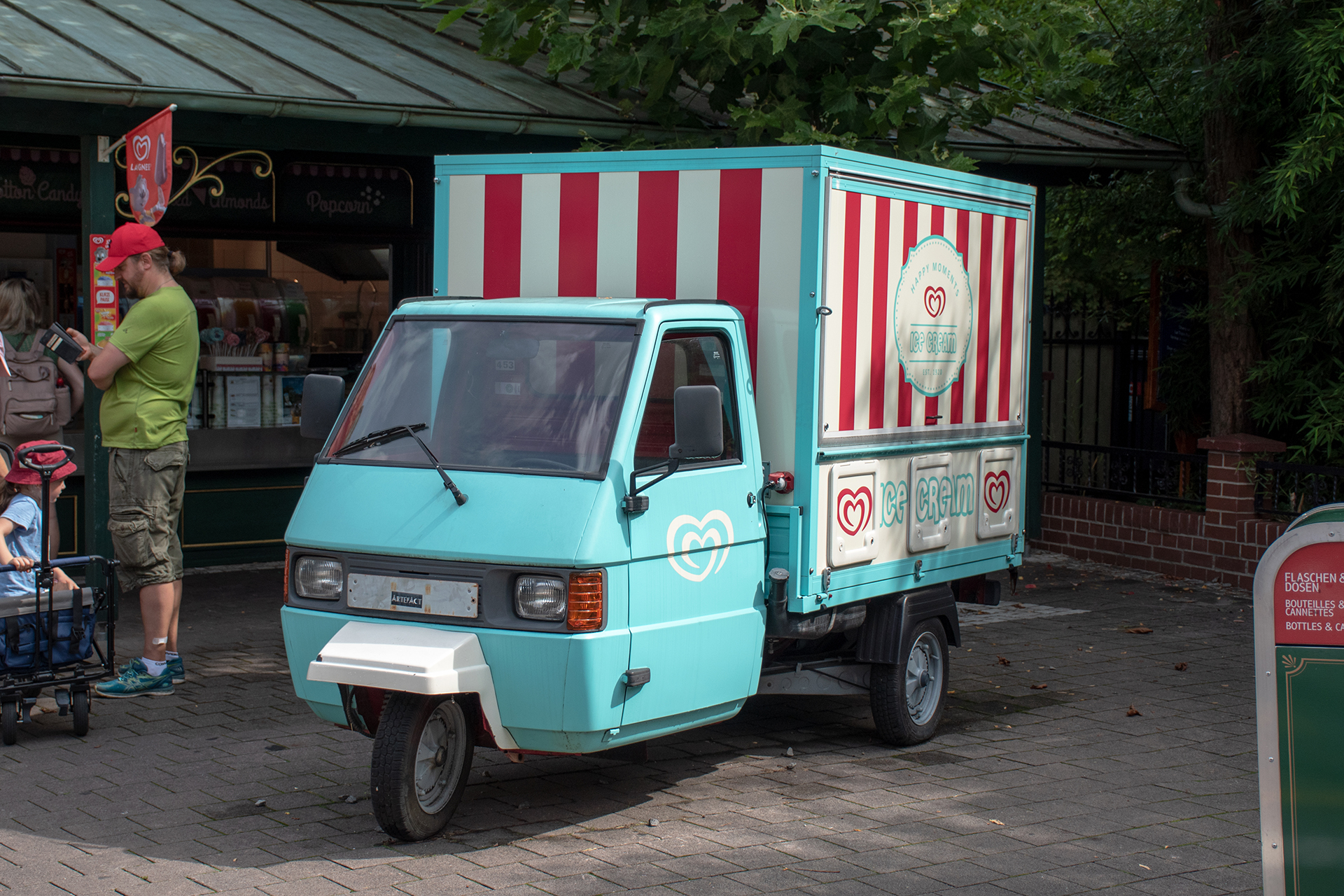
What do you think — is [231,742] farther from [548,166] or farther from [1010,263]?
[1010,263]

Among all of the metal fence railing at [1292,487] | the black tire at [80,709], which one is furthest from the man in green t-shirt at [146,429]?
the metal fence railing at [1292,487]

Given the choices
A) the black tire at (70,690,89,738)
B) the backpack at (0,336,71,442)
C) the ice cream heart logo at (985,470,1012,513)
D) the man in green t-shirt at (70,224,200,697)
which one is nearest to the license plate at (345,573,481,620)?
the black tire at (70,690,89,738)

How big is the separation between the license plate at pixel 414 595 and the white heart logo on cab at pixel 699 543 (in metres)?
0.77

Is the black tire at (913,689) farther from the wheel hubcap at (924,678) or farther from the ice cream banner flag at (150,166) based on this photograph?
the ice cream banner flag at (150,166)

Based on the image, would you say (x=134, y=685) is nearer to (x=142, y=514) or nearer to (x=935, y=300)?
(x=142, y=514)

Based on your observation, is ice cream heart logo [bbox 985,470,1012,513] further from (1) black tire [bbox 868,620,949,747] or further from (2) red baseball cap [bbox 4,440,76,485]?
(2) red baseball cap [bbox 4,440,76,485]

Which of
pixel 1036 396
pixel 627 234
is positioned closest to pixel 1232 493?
pixel 1036 396

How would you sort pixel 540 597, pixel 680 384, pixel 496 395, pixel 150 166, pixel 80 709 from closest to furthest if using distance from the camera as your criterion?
pixel 540 597, pixel 496 395, pixel 680 384, pixel 80 709, pixel 150 166

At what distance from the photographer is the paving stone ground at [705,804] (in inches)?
201

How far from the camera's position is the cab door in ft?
17.8

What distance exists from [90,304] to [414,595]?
4693mm

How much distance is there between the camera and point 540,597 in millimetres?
5195

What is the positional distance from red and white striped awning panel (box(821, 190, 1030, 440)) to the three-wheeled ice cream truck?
19 mm

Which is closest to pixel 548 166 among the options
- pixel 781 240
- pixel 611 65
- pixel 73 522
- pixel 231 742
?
pixel 781 240
